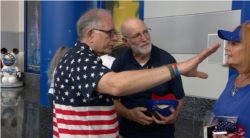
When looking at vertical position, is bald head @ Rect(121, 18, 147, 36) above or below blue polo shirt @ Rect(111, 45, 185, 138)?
above

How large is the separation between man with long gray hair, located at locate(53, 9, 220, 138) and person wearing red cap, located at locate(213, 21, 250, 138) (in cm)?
30

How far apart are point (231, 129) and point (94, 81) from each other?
2.77ft

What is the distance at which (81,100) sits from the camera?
1.58 m

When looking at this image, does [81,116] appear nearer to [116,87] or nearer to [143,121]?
[116,87]

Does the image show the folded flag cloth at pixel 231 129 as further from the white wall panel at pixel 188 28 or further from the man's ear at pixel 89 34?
the white wall panel at pixel 188 28

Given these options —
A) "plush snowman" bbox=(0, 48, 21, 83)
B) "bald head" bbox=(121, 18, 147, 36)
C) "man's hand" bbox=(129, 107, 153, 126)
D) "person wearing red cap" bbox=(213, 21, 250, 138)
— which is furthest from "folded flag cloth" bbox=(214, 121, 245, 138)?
"plush snowman" bbox=(0, 48, 21, 83)

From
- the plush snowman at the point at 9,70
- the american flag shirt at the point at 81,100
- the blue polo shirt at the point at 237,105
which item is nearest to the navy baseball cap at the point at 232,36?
the blue polo shirt at the point at 237,105

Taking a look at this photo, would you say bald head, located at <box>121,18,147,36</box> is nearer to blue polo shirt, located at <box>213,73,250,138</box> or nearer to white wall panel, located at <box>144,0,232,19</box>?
blue polo shirt, located at <box>213,73,250,138</box>

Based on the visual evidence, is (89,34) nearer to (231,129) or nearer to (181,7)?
(231,129)

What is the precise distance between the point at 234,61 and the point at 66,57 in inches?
43.1

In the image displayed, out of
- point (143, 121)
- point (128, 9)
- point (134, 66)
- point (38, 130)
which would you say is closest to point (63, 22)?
point (128, 9)

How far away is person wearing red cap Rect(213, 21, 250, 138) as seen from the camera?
62.9 inches

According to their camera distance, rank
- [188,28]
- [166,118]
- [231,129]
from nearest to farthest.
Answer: [231,129]
[166,118]
[188,28]

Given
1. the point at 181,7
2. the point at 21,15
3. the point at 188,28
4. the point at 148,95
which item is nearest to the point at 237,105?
the point at 148,95
